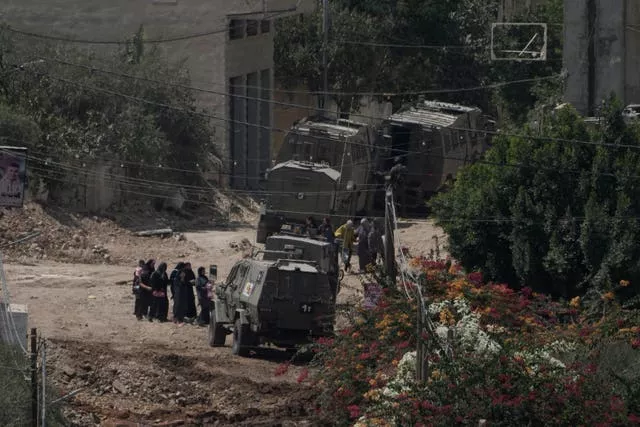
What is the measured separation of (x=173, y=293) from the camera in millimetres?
29906

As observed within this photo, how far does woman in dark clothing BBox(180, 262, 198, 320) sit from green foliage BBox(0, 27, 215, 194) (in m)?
8.68

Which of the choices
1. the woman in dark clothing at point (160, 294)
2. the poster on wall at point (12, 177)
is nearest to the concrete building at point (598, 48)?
the woman in dark clothing at point (160, 294)

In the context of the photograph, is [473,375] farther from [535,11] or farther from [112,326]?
[535,11]

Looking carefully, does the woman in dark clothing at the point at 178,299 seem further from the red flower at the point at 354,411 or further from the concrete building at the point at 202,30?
the concrete building at the point at 202,30

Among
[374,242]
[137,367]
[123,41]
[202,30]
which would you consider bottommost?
[137,367]

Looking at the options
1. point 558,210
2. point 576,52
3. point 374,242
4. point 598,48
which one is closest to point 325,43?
point 576,52

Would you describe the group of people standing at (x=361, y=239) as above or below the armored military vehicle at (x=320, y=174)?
below

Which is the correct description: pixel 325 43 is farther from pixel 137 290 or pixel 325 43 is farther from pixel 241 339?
pixel 241 339

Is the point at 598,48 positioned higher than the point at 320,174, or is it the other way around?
the point at 598,48

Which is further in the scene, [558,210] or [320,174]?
[320,174]

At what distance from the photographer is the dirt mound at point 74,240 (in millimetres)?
35281

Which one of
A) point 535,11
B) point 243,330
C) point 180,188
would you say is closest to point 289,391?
point 243,330

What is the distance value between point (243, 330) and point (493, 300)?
4.68m

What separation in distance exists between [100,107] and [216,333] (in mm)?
14326
